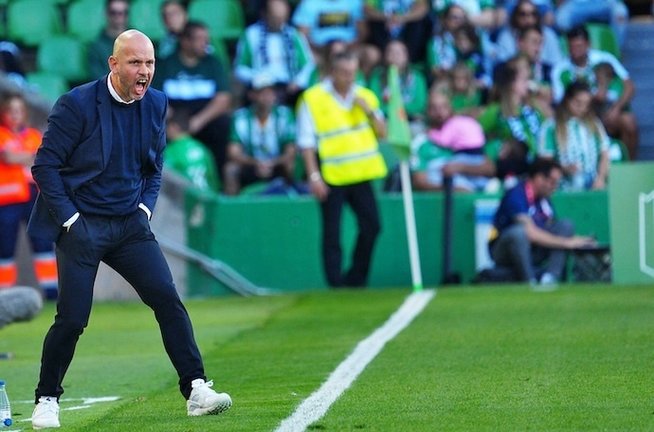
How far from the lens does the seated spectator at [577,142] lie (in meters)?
19.0

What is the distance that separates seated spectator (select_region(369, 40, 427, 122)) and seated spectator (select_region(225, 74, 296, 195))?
46.5 inches

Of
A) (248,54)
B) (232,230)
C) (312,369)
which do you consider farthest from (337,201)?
(312,369)

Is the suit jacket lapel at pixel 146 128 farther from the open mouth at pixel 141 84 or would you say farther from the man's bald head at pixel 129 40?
the man's bald head at pixel 129 40

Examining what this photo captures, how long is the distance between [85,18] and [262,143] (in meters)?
3.74

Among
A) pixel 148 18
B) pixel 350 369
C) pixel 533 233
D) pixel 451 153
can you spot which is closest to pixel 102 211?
pixel 350 369

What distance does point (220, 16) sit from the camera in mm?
21688

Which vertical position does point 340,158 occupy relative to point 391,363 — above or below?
above

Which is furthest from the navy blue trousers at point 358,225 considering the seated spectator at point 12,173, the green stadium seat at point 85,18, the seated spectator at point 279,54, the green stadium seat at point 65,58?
the green stadium seat at point 85,18

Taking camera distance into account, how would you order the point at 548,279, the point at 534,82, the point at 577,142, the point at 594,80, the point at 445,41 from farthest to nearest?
the point at 445,41 < the point at 594,80 < the point at 534,82 < the point at 577,142 < the point at 548,279

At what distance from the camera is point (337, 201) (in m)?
17.5

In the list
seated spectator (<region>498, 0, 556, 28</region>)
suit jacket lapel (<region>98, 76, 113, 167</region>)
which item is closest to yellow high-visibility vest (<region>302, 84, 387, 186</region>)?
seated spectator (<region>498, 0, 556, 28</region>)

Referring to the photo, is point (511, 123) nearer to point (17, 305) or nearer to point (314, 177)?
point (314, 177)

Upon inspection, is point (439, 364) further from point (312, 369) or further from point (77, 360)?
point (77, 360)

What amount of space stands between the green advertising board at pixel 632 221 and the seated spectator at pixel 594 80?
11.5 feet
